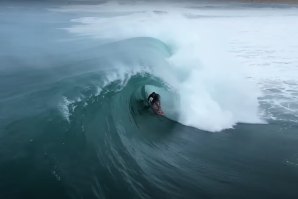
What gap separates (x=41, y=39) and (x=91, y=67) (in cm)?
1163

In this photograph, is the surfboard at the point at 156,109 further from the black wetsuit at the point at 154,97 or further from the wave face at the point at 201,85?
the wave face at the point at 201,85

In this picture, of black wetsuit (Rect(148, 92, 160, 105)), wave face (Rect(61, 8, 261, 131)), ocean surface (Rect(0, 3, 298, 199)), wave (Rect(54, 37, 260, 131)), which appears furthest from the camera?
wave face (Rect(61, 8, 261, 131))

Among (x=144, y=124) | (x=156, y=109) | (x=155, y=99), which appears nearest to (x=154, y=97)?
(x=155, y=99)

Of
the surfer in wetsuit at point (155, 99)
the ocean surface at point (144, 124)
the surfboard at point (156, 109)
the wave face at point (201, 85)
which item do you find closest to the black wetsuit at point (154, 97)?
the surfer in wetsuit at point (155, 99)

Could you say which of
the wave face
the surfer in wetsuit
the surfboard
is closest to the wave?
the wave face

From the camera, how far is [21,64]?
1888cm

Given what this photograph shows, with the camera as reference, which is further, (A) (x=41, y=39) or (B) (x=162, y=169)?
(A) (x=41, y=39)

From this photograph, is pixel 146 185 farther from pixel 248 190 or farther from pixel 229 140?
pixel 229 140

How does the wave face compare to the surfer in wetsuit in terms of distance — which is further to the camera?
the wave face

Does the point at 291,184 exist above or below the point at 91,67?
below

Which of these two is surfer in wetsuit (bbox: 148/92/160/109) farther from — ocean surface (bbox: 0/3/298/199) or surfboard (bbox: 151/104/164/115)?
ocean surface (bbox: 0/3/298/199)

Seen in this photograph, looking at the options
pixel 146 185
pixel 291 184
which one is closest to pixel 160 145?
pixel 146 185

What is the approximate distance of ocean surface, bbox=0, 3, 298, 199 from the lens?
8.34 m

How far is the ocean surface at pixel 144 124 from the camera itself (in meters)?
8.34
